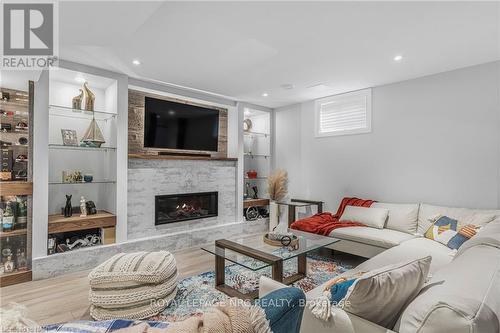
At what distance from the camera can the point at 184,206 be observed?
4.30m

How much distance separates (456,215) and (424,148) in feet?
3.21

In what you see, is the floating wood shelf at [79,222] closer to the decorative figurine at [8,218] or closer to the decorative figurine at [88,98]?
the decorative figurine at [8,218]

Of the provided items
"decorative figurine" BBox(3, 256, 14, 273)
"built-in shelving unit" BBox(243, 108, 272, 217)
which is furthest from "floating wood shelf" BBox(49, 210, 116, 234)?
"built-in shelving unit" BBox(243, 108, 272, 217)

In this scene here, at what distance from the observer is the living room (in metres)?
1.34

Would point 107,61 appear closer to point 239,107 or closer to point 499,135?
point 239,107

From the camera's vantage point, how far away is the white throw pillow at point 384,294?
3.76ft

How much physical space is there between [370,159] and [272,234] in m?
2.22

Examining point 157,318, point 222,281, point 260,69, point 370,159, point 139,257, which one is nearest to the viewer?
point 157,318

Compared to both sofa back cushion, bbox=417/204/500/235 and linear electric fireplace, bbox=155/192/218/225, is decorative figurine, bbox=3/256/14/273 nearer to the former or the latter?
linear electric fireplace, bbox=155/192/218/225

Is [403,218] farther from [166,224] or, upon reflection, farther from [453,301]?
[166,224]

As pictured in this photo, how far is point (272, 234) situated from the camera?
9.70 feet

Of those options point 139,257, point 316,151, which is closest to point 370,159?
point 316,151

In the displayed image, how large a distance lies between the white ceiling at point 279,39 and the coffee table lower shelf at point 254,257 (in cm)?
205

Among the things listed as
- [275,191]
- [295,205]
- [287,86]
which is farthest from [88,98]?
[295,205]
